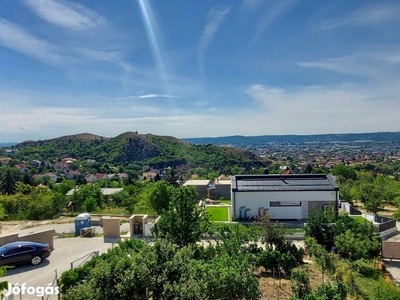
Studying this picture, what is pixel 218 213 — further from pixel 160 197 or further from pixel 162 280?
pixel 162 280

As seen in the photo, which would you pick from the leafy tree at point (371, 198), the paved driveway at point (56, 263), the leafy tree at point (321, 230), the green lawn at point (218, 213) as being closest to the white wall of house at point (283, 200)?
the green lawn at point (218, 213)

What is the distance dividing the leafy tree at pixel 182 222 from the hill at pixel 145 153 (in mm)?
124756

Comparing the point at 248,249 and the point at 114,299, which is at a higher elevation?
the point at 114,299

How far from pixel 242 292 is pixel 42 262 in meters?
10.2

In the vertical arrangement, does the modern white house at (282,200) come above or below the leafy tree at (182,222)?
below

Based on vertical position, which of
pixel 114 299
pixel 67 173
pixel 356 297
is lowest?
pixel 67 173

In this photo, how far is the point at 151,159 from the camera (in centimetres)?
15975

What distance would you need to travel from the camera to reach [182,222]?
45.0 ft

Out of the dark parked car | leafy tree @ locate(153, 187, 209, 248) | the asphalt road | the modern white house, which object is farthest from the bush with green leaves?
the modern white house

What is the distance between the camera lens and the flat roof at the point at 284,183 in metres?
26.1

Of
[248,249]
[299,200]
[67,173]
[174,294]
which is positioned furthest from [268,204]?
[67,173]

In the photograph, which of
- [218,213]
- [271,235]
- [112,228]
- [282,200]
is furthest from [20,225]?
[282,200]

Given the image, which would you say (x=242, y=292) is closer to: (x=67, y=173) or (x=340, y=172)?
(x=340, y=172)

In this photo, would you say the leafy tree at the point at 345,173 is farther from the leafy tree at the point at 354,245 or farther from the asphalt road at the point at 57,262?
the asphalt road at the point at 57,262
